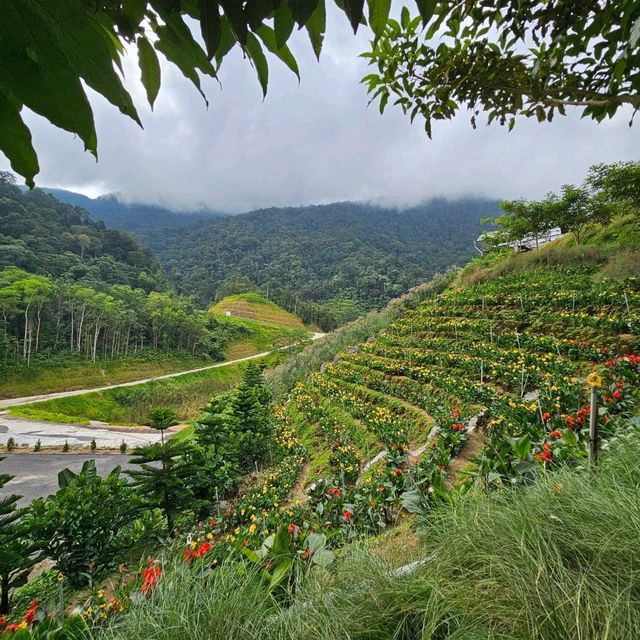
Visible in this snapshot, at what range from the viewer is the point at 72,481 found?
431 centimetres

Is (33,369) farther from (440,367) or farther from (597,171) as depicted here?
(597,171)

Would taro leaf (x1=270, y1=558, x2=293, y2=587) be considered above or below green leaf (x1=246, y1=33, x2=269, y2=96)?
below

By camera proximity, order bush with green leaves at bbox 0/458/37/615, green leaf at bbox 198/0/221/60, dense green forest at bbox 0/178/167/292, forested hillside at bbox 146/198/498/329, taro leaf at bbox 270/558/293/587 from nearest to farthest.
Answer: green leaf at bbox 198/0/221/60, taro leaf at bbox 270/558/293/587, bush with green leaves at bbox 0/458/37/615, dense green forest at bbox 0/178/167/292, forested hillside at bbox 146/198/498/329

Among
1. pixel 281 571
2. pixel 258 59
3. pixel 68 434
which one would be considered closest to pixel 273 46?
pixel 258 59

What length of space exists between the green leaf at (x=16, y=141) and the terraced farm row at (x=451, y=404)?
2100 mm

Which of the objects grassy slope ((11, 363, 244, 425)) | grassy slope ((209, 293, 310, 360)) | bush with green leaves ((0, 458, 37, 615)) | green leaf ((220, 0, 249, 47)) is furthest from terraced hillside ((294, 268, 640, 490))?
grassy slope ((209, 293, 310, 360))

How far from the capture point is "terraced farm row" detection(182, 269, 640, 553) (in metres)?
3.09

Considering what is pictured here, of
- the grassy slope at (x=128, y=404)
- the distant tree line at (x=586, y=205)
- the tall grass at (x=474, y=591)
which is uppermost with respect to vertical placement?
the distant tree line at (x=586, y=205)

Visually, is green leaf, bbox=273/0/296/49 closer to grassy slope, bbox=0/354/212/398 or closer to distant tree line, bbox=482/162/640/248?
distant tree line, bbox=482/162/640/248

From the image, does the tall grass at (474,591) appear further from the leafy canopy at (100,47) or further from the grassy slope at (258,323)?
the grassy slope at (258,323)

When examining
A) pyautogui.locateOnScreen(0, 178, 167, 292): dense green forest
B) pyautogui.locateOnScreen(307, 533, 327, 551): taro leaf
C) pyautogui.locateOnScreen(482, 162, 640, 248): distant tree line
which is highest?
pyautogui.locateOnScreen(0, 178, 167, 292): dense green forest

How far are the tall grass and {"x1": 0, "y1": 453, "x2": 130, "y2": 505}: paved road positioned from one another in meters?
13.2

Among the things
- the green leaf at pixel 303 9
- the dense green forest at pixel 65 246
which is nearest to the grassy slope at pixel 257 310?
the dense green forest at pixel 65 246

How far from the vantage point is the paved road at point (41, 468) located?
11.8m
